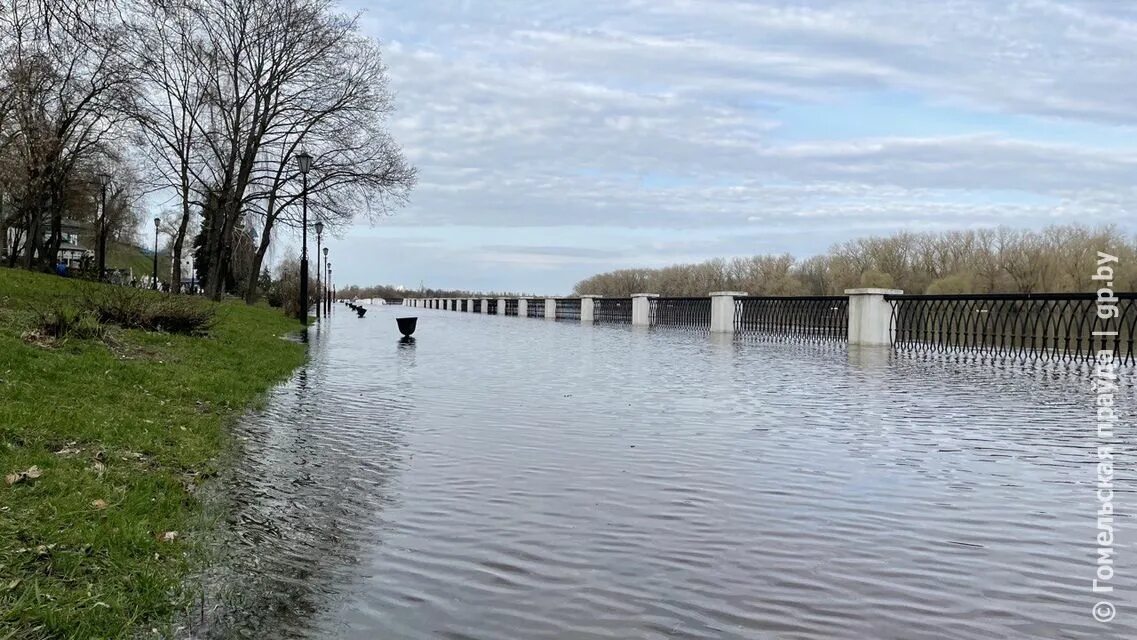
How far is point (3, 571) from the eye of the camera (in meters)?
3.53

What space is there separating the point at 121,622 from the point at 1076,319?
68.3ft

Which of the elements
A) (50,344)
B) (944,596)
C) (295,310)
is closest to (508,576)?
(944,596)

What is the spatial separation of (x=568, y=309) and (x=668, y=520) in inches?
2014

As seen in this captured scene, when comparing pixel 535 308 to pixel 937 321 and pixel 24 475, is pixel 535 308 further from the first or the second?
pixel 24 475

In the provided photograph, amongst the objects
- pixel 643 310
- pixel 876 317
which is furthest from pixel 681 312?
pixel 876 317

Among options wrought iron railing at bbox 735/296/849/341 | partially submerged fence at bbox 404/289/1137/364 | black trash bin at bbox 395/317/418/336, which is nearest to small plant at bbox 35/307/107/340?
partially submerged fence at bbox 404/289/1137/364

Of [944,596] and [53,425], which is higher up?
[53,425]

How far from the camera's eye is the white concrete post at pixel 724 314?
3278cm

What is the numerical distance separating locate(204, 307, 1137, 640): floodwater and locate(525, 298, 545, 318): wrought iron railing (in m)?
50.7

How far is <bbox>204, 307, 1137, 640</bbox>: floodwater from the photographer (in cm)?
367

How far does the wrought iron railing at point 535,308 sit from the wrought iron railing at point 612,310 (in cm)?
1100

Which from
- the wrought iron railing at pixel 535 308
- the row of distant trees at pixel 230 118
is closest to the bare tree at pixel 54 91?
the row of distant trees at pixel 230 118

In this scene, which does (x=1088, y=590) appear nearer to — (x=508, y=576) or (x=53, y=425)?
(x=508, y=576)

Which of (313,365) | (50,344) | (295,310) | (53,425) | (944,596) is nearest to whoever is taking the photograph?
(944,596)
